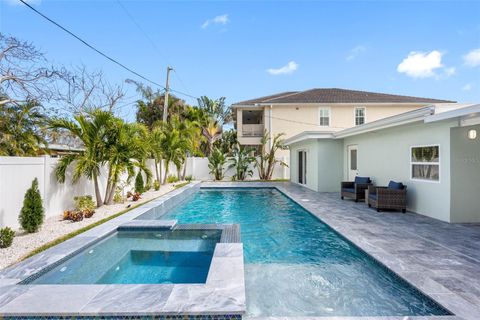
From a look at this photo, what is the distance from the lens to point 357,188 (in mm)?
10922

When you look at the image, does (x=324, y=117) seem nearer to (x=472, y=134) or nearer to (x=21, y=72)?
(x=472, y=134)

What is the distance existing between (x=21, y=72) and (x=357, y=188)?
15837 mm

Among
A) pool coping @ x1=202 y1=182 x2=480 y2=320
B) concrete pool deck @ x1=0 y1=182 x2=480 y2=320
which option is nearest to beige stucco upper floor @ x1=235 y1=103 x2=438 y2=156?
concrete pool deck @ x1=0 y1=182 x2=480 y2=320

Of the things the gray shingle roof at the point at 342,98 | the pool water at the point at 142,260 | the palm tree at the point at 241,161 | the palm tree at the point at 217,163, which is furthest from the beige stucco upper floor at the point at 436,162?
the palm tree at the point at 217,163

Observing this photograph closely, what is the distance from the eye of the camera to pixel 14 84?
473 inches

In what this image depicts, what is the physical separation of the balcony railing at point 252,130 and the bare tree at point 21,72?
582 inches

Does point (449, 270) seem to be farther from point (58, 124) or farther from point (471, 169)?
point (58, 124)

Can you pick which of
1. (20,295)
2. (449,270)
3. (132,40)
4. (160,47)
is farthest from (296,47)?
(20,295)

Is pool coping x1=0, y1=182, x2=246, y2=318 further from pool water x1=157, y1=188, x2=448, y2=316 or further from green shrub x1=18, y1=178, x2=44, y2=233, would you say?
green shrub x1=18, y1=178, x2=44, y2=233

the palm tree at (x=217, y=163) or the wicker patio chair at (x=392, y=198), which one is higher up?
the palm tree at (x=217, y=163)

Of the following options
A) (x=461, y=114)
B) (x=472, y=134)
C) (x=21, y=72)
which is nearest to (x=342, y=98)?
(x=472, y=134)

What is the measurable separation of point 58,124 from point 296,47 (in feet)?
56.3

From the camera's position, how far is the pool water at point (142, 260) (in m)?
4.60

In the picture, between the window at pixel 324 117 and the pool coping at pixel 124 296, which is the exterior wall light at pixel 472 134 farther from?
the window at pixel 324 117
